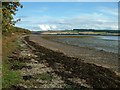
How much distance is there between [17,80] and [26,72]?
11.8ft

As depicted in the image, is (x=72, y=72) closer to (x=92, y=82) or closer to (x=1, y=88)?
(x=92, y=82)

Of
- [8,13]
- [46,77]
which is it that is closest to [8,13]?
[8,13]

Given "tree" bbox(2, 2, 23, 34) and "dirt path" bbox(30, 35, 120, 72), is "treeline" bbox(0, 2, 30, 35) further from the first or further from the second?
"dirt path" bbox(30, 35, 120, 72)

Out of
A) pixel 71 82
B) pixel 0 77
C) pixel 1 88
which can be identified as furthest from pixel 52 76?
pixel 1 88

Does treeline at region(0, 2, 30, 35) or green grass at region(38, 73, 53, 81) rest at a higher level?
treeline at region(0, 2, 30, 35)

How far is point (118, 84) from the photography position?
66.4ft

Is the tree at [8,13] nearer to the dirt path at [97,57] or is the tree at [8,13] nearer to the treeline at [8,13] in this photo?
the treeline at [8,13]

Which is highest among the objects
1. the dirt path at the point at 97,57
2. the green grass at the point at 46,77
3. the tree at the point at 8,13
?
the tree at the point at 8,13

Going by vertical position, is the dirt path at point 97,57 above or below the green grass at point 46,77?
below

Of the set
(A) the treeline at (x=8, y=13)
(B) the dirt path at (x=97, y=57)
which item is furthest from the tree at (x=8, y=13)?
(B) the dirt path at (x=97, y=57)

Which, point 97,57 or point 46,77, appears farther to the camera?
point 97,57

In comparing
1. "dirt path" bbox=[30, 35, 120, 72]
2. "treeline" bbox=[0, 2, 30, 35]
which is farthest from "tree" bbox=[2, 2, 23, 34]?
"dirt path" bbox=[30, 35, 120, 72]

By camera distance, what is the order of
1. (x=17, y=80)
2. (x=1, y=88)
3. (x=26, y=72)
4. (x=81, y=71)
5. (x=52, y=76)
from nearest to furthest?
1. (x=1, y=88)
2. (x=17, y=80)
3. (x=52, y=76)
4. (x=26, y=72)
5. (x=81, y=71)

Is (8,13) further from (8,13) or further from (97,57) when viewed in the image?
(97,57)
